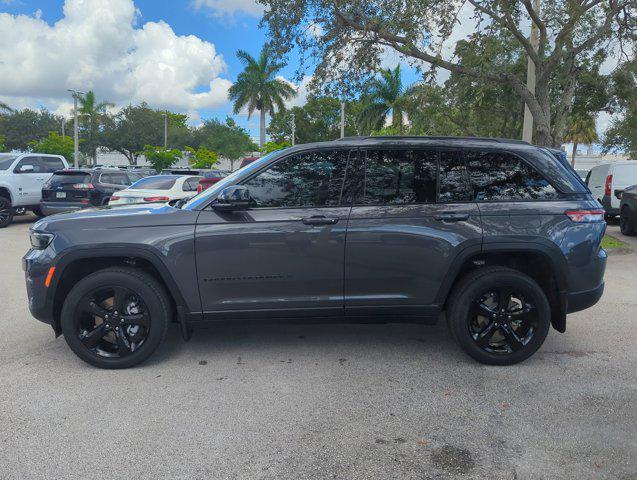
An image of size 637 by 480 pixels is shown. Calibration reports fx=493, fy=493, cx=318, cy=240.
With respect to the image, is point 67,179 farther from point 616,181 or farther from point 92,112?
point 92,112

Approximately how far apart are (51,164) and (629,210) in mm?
15412

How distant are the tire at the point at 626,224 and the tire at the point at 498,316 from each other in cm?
929

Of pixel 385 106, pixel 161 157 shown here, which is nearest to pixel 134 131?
pixel 161 157

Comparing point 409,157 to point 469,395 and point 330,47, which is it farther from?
point 330,47

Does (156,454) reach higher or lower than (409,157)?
lower

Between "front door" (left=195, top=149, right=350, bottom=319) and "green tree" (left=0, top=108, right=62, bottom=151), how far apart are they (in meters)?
64.6

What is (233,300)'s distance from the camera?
3922 millimetres

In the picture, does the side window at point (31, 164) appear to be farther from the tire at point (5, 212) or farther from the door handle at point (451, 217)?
→ the door handle at point (451, 217)

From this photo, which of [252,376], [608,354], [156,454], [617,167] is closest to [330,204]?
[252,376]

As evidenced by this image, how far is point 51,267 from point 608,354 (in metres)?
4.74

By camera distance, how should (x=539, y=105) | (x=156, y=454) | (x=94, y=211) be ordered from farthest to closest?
(x=539, y=105)
(x=94, y=211)
(x=156, y=454)

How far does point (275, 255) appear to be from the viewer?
3.86 m

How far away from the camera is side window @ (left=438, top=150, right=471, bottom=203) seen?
4039 mm

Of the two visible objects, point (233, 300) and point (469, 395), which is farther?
point (233, 300)
